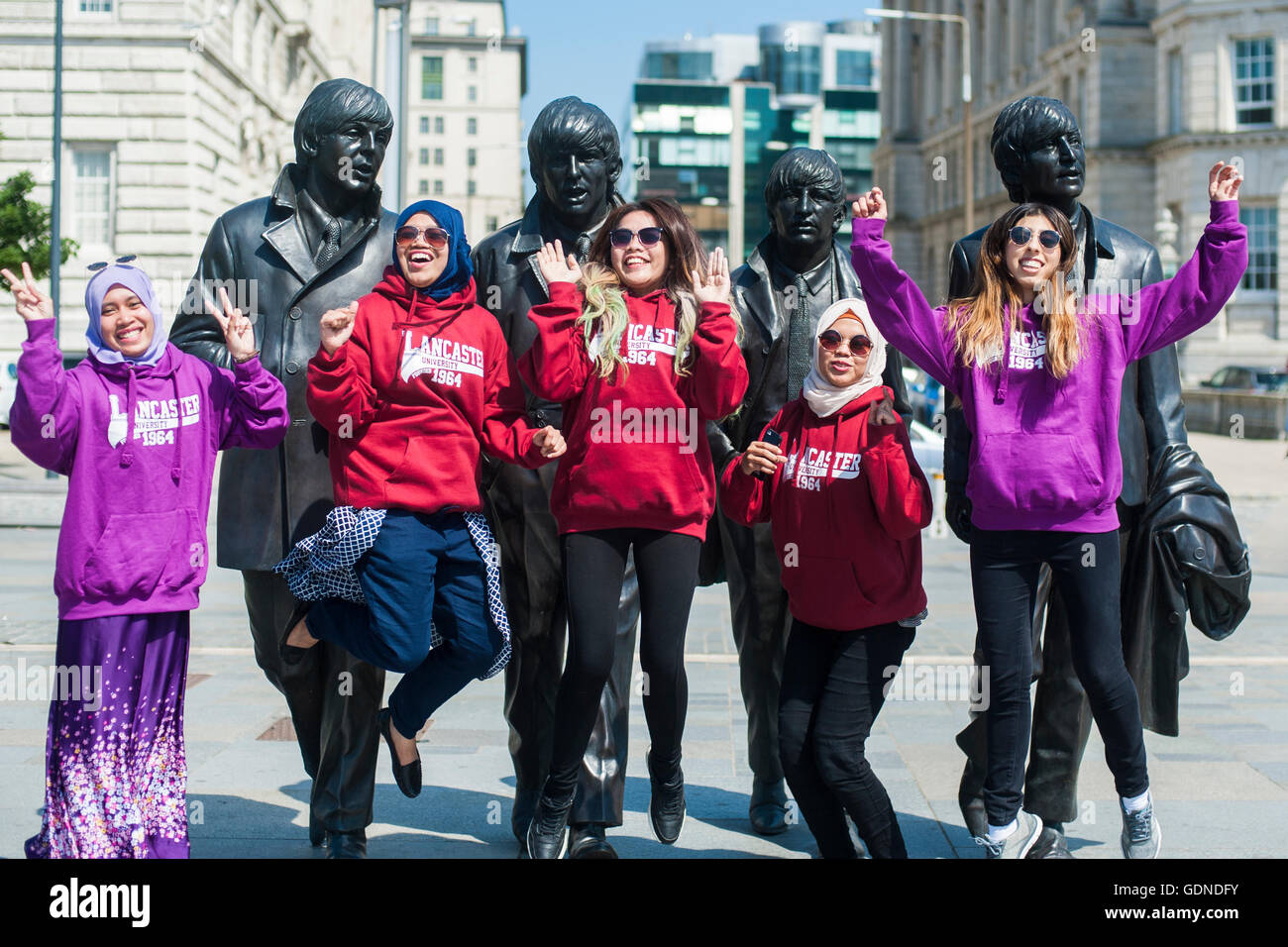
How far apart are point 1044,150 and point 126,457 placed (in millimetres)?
2965

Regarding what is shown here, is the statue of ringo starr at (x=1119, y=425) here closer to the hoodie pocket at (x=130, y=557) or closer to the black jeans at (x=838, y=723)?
the black jeans at (x=838, y=723)

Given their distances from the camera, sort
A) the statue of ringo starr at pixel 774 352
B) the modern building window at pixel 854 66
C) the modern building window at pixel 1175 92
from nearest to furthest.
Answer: the statue of ringo starr at pixel 774 352 < the modern building window at pixel 1175 92 < the modern building window at pixel 854 66

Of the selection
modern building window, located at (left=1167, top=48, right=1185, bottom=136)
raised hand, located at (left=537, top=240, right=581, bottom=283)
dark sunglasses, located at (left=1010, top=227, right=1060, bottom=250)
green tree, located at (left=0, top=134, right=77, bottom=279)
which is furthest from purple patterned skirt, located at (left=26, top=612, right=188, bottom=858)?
modern building window, located at (left=1167, top=48, right=1185, bottom=136)

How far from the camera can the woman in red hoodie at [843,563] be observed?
426 cm

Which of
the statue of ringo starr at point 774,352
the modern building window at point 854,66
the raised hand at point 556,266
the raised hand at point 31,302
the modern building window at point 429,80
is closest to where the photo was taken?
the raised hand at point 31,302

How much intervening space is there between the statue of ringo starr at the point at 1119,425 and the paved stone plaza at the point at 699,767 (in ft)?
1.02

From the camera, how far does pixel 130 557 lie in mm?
4066

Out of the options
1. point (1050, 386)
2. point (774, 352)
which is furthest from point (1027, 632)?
point (774, 352)

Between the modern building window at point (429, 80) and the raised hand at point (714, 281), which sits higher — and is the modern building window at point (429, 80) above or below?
above

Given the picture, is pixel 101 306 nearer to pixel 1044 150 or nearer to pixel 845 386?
pixel 845 386

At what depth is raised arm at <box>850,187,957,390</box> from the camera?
14.6ft

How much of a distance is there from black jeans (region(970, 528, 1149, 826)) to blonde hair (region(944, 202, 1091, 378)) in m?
0.52

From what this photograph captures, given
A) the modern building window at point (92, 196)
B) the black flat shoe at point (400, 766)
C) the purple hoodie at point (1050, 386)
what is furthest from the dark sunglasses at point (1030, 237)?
the modern building window at point (92, 196)

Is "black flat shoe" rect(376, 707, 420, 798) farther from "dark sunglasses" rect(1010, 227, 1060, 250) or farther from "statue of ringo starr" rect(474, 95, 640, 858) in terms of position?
"dark sunglasses" rect(1010, 227, 1060, 250)
